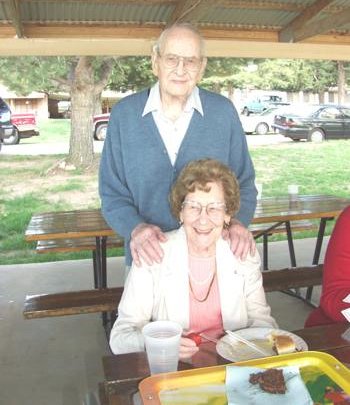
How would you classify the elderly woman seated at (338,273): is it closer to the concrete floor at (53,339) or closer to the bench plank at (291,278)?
the bench plank at (291,278)

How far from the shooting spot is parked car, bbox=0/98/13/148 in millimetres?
14211

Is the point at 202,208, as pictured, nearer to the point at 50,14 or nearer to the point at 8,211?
the point at 50,14

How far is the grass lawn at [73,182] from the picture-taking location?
6.73 m

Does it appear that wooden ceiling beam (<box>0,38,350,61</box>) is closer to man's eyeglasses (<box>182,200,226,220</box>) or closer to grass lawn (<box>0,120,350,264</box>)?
grass lawn (<box>0,120,350,264</box>)

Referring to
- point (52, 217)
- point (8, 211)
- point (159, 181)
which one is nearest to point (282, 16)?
point (52, 217)

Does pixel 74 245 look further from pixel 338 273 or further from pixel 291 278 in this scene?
pixel 338 273

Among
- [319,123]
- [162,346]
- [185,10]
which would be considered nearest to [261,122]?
[319,123]

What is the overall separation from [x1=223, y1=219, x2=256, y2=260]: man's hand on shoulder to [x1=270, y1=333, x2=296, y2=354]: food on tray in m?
0.45

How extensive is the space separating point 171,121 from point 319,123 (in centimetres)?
1547

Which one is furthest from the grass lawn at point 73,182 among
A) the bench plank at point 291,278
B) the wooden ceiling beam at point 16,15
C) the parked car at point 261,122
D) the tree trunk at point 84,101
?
the parked car at point 261,122

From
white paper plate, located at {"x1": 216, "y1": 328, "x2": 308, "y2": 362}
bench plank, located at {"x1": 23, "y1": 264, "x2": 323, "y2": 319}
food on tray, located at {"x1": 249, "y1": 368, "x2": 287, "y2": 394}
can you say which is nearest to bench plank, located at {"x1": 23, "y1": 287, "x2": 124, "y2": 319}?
bench plank, located at {"x1": 23, "y1": 264, "x2": 323, "y2": 319}

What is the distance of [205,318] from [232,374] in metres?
0.58

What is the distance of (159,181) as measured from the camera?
2.19m

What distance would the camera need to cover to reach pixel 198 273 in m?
1.98
